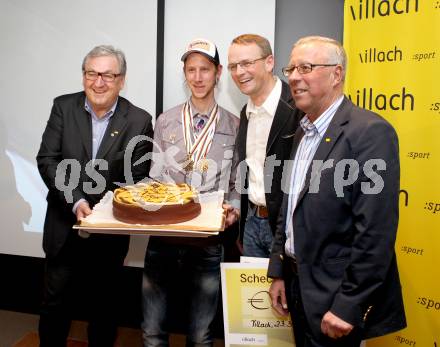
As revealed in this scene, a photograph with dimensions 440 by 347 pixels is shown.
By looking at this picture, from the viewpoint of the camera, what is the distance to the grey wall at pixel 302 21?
287cm

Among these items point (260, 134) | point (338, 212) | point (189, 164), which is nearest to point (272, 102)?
point (260, 134)

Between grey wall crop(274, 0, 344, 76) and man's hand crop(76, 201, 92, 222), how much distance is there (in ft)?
4.88

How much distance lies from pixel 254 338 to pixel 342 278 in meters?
0.78

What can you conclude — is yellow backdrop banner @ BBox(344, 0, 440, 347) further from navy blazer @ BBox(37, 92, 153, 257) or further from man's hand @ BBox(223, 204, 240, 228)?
navy blazer @ BBox(37, 92, 153, 257)

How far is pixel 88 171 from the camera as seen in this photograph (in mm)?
2447

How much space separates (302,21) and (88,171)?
164 centimetres

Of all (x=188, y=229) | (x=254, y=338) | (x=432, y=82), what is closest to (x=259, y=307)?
(x=254, y=338)

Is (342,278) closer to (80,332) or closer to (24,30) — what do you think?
(80,332)

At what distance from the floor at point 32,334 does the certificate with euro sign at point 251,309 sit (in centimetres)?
100

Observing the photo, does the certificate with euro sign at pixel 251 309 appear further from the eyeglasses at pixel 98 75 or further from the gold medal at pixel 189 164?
the eyeglasses at pixel 98 75

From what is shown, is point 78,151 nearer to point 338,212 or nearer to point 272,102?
point 272,102

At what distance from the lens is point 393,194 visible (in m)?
1.55

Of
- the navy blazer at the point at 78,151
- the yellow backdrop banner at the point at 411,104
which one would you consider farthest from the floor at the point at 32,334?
the yellow backdrop banner at the point at 411,104

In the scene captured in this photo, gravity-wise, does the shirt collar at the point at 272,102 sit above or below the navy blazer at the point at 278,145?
above
